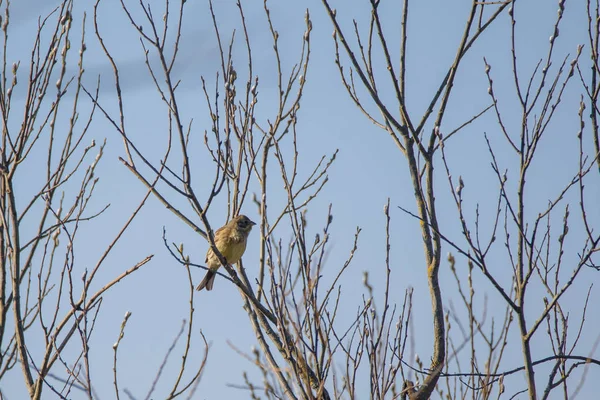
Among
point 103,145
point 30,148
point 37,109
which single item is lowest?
point 30,148

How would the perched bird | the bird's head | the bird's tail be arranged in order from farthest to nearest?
1. the bird's tail
2. the bird's head
3. the perched bird

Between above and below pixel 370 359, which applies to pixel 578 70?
above

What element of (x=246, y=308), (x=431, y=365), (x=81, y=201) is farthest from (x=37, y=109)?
(x=431, y=365)


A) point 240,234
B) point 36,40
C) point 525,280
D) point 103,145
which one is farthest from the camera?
point 240,234

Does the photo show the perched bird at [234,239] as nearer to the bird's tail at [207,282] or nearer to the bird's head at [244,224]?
the bird's head at [244,224]

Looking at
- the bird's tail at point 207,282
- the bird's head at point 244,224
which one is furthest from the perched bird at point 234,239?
the bird's tail at point 207,282

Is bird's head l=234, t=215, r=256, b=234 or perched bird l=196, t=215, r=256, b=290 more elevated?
bird's head l=234, t=215, r=256, b=234

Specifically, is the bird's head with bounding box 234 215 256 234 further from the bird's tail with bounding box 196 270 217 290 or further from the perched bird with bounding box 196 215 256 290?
the bird's tail with bounding box 196 270 217 290

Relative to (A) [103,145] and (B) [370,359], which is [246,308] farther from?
(A) [103,145]

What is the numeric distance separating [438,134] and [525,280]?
92 centimetres

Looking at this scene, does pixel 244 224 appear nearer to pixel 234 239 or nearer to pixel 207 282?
pixel 234 239

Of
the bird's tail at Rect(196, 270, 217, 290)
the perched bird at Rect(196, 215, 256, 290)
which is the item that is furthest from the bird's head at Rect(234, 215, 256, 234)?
the bird's tail at Rect(196, 270, 217, 290)

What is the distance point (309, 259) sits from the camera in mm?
4137

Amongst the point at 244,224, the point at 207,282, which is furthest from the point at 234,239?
the point at 207,282
